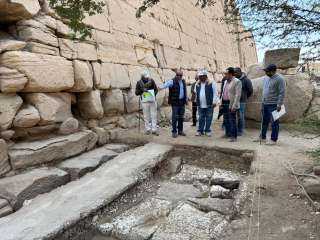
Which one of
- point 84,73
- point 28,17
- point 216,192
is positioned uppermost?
point 28,17

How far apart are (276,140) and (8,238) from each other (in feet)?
17.5

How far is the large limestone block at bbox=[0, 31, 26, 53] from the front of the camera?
5.61m

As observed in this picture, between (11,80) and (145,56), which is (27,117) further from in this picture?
(145,56)

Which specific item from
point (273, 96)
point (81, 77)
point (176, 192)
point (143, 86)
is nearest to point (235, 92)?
point (273, 96)

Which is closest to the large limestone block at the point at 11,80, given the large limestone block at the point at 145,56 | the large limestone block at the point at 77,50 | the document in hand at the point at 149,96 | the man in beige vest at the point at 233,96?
the large limestone block at the point at 77,50

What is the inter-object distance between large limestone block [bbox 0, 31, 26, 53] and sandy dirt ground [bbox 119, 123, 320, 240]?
3.39 meters

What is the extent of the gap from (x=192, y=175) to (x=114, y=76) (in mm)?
3134

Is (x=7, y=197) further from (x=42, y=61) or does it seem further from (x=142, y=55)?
(x=142, y=55)

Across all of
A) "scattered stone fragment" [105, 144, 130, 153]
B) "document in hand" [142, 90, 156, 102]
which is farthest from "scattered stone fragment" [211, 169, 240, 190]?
"document in hand" [142, 90, 156, 102]

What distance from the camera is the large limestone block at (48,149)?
5.53 meters

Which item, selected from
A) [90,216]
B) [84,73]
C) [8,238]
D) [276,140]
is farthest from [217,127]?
[8,238]

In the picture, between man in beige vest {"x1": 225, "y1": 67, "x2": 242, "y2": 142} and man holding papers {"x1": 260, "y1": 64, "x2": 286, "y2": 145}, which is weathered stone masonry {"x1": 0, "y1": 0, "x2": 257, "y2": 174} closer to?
man in beige vest {"x1": 225, "y1": 67, "x2": 242, "y2": 142}

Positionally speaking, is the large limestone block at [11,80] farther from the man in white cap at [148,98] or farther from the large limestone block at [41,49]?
the man in white cap at [148,98]

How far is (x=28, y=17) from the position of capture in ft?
20.0
